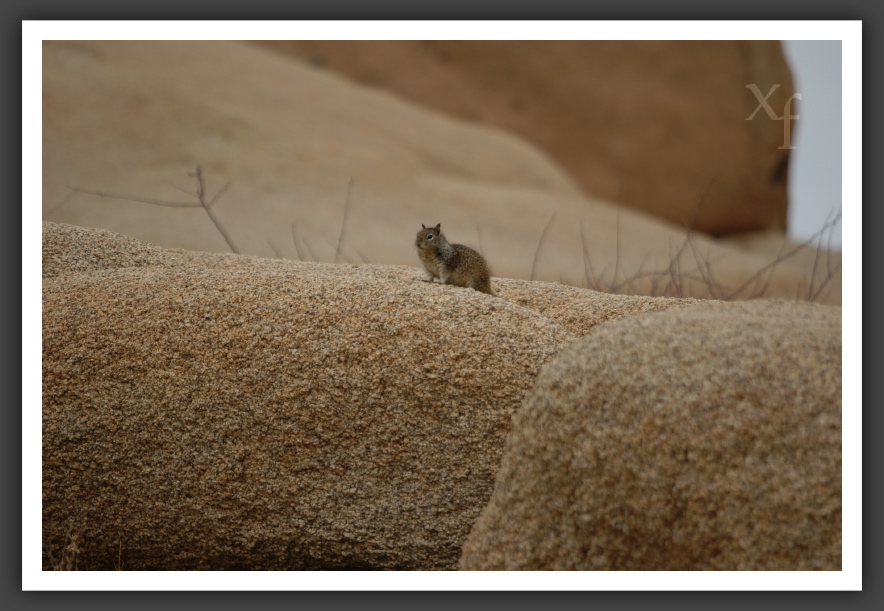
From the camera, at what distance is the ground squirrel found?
434cm

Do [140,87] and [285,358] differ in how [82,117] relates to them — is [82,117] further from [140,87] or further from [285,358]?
[285,358]

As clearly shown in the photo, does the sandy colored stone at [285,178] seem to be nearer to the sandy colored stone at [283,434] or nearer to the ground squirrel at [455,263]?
the ground squirrel at [455,263]

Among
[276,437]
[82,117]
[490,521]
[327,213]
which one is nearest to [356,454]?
[276,437]

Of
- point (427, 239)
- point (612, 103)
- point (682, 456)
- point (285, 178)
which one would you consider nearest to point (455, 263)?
point (427, 239)

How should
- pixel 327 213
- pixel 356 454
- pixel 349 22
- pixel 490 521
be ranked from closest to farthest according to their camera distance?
pixel 490 521, pixel 356 454, pixel 349 22, pixel 327 213

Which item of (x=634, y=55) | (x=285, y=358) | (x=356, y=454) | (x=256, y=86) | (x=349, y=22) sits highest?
(x=634, y=55)

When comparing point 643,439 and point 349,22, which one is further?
point 349,22

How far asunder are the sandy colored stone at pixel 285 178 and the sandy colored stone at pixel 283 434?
509 cm

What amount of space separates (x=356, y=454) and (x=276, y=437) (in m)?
0.30

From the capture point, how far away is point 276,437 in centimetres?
321

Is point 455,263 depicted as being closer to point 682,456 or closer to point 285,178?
point 682,456

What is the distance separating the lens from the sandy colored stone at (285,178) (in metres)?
9.47

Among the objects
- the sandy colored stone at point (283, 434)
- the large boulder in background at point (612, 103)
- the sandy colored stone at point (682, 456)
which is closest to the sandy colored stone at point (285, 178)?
the large boulder in background at point (612, 103)

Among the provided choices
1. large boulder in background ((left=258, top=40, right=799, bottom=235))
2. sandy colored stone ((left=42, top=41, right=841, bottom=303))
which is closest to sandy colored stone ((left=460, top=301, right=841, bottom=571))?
sandy colored stone ((left=42, top=41, right=841, bottom=303))
